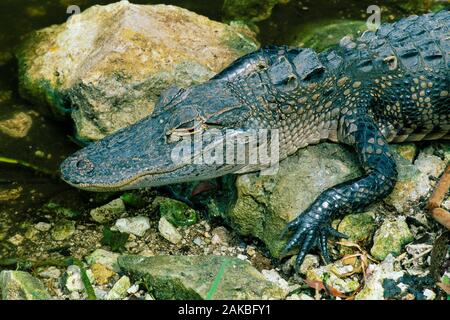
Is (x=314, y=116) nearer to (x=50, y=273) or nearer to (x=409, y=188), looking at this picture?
(x=409, y=188)

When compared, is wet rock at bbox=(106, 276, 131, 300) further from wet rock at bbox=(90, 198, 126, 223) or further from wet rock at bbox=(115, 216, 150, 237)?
wet rock at bbox=(90, 198, 126, 223)

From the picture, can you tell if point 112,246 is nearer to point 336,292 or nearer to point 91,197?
point 91,197

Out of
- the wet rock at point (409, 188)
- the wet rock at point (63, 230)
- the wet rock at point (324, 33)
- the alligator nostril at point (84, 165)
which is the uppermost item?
the wet rock at point (324, 33)

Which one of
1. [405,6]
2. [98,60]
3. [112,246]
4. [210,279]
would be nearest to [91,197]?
[112,246]

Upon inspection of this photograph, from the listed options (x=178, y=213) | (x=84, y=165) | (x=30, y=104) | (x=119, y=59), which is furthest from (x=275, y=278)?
(x=30, y=104)

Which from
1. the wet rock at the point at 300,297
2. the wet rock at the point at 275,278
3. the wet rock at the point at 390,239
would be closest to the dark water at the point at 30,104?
the wet rock at the point at 275,278

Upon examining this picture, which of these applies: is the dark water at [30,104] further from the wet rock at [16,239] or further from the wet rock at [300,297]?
the wet rock at [300,297]
